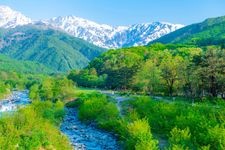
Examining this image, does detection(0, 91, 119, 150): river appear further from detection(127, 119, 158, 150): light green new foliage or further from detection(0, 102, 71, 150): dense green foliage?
detection(127, 119, 158, 150): light green new foliage

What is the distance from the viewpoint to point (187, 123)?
79.6 metres

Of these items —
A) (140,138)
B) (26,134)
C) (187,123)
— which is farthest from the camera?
(187,123)

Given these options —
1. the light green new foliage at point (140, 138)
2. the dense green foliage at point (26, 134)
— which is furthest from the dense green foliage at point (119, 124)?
the dense green foliage at point (26, 134)

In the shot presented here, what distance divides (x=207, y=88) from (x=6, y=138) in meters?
75.0

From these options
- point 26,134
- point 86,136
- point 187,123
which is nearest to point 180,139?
point 187,123

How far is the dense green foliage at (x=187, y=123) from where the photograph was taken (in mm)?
65688

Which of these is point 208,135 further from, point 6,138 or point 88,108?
point 88,108

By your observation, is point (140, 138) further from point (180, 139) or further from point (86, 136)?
point (86, 136)

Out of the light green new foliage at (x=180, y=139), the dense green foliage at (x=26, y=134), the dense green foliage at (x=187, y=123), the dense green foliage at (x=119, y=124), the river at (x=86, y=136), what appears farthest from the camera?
the river at (x=86, y=136)

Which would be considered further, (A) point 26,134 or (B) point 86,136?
(B) point 86,136

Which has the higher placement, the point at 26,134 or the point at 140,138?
the point at 26,134

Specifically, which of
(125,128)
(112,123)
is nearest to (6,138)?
(125,128)

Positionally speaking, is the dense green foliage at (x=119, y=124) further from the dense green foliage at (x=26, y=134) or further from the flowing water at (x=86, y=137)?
the dense green foliage at (x=26, y=134)

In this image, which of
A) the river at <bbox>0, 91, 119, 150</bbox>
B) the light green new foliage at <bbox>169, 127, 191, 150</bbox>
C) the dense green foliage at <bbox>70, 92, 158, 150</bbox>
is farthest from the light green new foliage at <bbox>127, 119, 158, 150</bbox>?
the river at <bbox>0, 91, 119, 150</bbox>
